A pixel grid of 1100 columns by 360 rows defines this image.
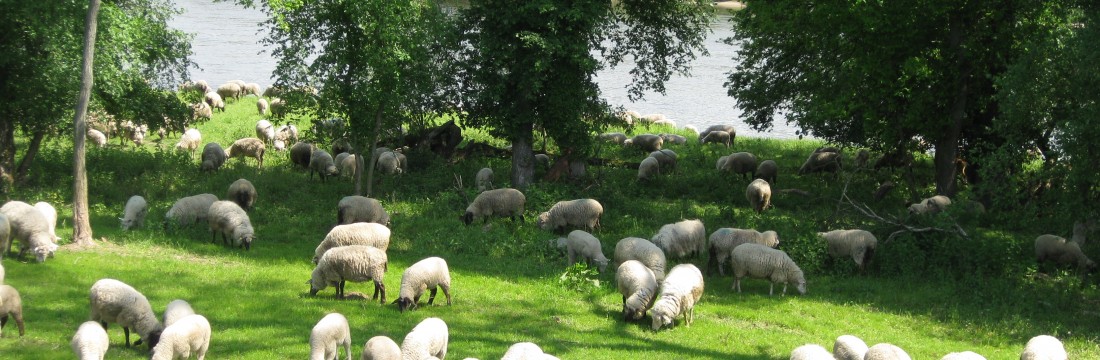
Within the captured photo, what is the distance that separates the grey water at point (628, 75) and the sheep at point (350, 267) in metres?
27.2

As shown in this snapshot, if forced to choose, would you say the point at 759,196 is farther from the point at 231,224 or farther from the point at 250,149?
the point at 250,149

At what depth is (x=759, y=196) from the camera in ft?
81.9

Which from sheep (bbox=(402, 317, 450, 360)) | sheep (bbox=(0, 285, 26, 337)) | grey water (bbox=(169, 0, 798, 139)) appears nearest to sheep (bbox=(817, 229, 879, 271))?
sheep (bbox=(402, 317, 450, 360))

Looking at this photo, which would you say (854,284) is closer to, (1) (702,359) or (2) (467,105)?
(1) (702,359)

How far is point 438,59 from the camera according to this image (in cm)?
2558

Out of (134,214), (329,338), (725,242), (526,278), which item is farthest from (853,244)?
(134,214)

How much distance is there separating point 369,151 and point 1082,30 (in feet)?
56.5

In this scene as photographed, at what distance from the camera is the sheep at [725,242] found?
19562 mm

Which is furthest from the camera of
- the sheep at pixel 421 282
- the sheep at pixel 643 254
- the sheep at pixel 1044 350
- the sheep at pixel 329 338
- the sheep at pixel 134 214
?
the sheep at pixel 134 214

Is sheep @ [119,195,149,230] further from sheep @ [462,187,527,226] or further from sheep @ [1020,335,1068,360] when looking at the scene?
sheep @ [1020,335,1068,360]

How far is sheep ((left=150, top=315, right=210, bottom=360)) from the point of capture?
38.4 feet

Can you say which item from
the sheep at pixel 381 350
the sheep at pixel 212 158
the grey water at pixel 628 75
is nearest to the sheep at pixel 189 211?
the sheep at pixel 212 158

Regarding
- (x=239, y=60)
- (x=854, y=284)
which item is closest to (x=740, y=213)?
(x=854, y=284)

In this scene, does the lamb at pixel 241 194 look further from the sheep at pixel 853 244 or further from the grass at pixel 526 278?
the sheep at pixel 853 244
